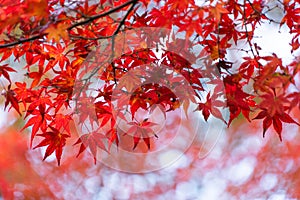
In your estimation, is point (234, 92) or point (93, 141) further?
point (93, 141)

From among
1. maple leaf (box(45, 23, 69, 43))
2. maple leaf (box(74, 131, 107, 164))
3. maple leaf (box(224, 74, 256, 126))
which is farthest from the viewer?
maple leaf (box(74, 131, 107, 164))

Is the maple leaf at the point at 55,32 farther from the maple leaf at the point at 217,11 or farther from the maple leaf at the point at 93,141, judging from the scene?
the maple leaf at the point at 93,141

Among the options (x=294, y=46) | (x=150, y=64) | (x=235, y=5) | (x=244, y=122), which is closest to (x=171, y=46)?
(x=150, y=64)

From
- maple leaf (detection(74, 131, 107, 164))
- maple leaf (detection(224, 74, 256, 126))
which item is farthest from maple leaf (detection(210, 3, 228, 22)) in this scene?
maple leaf (detection(74, 131, 107, 164))

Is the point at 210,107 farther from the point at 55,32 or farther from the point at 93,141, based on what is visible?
the point at 55,32

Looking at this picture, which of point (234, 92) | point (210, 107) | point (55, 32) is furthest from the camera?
point (210, 107)

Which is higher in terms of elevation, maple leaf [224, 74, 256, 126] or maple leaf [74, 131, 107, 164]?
maple leaf [74, 131, 107, 164]

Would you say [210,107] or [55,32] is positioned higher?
[55,32]

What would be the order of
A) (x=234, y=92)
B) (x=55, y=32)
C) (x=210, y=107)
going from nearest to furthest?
(x=55, y=32), (x=234, y=92), (x=210, y=107)

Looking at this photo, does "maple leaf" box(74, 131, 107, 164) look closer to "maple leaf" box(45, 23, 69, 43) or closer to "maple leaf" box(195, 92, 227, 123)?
"maple leaf" box(195, 92, 227, 123)

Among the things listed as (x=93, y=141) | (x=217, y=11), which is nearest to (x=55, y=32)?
(x=217, y=11)

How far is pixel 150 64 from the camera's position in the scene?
4.06 ft

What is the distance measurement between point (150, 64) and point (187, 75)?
112mm

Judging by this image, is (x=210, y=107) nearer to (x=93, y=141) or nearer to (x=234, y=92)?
(x=234, y=92)
